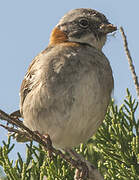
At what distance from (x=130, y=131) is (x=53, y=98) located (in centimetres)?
72

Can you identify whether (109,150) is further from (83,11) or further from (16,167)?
(83,11)

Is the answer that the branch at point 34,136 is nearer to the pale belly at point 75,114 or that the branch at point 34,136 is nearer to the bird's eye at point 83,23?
the pale belly at point 75,114

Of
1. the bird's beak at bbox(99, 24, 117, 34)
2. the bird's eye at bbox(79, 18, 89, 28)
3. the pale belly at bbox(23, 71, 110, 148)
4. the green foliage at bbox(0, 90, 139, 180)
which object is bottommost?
the green foliage at bbox(0, 90, 139, 180)

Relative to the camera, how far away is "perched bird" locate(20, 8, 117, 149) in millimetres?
3131

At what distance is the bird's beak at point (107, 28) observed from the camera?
3.61m

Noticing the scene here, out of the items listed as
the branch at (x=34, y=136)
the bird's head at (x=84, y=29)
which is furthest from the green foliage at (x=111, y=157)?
the bird's head at (x=84, y=29)

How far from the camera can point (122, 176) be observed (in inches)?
110

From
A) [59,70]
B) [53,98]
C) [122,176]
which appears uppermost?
[59,70]

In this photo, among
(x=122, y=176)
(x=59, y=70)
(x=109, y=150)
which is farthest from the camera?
(x=59, y=70)

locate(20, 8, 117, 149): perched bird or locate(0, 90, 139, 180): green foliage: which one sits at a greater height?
locate(20, 8, 117, 149): perched bird

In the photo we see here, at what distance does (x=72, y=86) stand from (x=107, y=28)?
0.87 meters

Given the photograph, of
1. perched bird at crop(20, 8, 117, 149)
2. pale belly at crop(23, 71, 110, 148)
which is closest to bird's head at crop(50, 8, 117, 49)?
perched bird at crop(20, 8, 117, 149)

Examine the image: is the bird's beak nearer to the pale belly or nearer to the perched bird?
the perched bird

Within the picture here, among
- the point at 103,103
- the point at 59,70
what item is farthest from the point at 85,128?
the point at 59,70
